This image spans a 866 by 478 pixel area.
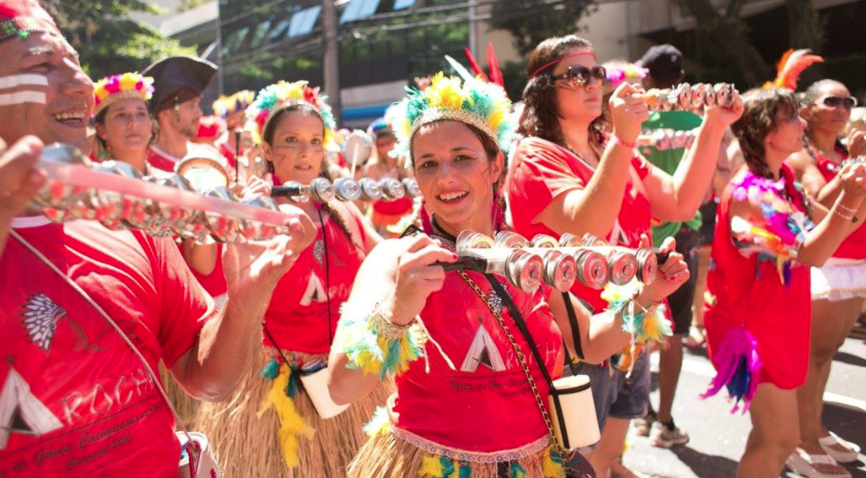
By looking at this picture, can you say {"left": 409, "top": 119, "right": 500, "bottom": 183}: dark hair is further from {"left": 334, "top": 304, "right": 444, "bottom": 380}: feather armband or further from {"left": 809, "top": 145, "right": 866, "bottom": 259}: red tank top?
{"left": 809, "top": 145, "right": 866, "bottom": 259}: red tank top

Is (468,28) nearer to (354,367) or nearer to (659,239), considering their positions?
(659,239)

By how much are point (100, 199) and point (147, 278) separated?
2.14 ft

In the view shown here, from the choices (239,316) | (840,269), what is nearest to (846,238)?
(840,269)

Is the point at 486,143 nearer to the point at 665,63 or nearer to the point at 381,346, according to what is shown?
the point at 381,346

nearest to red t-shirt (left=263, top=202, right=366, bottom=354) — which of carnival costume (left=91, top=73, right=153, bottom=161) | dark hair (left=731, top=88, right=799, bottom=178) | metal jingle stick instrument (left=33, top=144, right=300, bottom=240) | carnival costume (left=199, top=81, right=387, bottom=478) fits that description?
carnival costume (left=199, top=81, right=387, bottom=478)

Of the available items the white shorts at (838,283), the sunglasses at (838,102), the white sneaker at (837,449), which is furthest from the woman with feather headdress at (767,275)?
the white sneaker at (837,449)

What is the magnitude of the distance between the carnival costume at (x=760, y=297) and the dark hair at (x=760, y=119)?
0.11 metres

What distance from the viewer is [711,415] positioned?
524 centimetres

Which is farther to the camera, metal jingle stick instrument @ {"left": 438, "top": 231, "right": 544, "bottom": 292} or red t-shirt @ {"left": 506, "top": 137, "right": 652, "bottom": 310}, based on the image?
red t-shirt @ {"left": 506, "top": 137, "right": 652, "bottom": 310}

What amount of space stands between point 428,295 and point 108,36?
28927mm

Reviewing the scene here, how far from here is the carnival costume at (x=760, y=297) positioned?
3500 mm

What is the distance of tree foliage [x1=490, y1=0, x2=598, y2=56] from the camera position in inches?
743

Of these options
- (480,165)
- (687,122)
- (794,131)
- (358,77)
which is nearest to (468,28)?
(358,77)

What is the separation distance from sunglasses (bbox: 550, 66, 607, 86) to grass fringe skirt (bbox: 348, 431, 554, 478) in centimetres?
173
